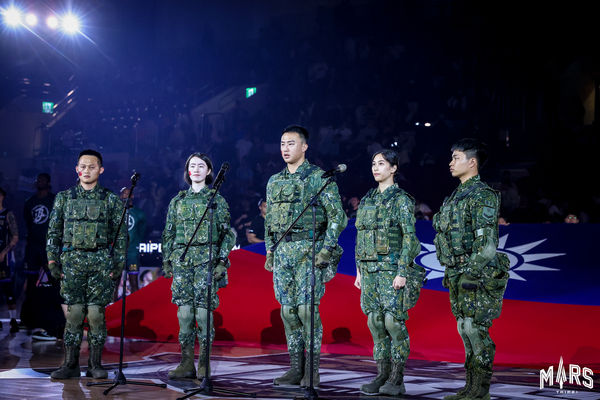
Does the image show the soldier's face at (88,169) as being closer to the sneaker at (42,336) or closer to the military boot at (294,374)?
the military boot at (294,374)

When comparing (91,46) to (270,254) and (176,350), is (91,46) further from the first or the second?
(270,254)

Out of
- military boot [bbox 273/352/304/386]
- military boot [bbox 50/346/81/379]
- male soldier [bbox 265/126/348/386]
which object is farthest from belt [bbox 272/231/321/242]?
military boot [bbox 50/346/81/379]

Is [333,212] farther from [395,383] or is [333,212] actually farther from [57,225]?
[57,225]

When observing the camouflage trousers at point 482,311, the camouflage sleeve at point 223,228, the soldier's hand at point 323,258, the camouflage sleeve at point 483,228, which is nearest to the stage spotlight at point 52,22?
the camouflage sleeve at point 223,228

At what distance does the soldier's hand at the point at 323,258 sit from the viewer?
5629 millimetres

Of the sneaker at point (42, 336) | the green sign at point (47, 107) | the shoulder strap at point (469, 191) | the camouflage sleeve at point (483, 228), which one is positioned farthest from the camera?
the green sign at point (47, 107)

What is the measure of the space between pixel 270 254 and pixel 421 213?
4.93 m

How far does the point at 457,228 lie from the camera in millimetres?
5047

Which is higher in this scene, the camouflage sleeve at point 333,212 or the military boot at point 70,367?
the camouflage sleeve at point 333,212

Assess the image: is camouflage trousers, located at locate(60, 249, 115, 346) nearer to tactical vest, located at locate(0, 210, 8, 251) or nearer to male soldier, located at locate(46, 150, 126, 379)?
male soldier, located at locate(46, 150, 126, 379)

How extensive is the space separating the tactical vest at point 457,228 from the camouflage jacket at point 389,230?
408 mm

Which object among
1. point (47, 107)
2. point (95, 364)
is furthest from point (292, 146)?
point (47, 107)

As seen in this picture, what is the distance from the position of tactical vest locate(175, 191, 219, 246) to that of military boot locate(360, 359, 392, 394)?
1.93 metres

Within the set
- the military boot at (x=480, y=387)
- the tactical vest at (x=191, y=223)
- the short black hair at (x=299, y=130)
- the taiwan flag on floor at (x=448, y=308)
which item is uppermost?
the short black hair at (x=299, y=130)
